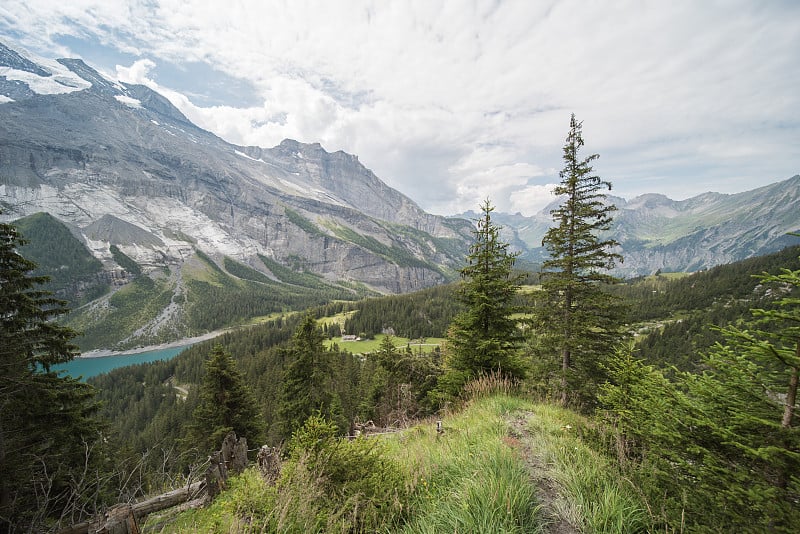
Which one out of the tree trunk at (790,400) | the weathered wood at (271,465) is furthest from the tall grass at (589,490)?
the weathered wood at (271,465)

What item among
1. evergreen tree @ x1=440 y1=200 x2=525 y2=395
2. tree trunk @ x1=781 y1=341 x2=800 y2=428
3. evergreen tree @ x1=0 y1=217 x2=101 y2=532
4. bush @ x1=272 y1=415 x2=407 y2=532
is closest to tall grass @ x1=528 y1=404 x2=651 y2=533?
tree trunk @ x1=781 y1=341 x2=800 y2=428

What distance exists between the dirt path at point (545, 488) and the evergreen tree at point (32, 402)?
42.8ft

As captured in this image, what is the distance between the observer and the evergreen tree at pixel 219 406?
21.4 metres

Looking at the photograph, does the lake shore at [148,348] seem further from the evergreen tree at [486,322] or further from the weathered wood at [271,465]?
the weathered wood at [271,465]

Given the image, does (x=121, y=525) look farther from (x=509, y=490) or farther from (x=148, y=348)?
(x=148, y=348)

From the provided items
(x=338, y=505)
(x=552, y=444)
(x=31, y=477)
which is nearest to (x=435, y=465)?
(x=338, y=505)

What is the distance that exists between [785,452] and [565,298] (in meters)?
13.5

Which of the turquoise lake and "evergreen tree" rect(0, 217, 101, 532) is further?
the turquoise lake

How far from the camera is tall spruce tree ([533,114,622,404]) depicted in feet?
46.8

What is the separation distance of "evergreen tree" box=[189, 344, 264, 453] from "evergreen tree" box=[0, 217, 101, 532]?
725 centimetres

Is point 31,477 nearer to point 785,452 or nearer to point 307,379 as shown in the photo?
point 307,379

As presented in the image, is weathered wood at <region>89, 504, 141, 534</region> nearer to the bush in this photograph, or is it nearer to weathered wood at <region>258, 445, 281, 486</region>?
weathered wood at <region>258, 445, 281, 486</region>

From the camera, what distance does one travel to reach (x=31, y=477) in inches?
408

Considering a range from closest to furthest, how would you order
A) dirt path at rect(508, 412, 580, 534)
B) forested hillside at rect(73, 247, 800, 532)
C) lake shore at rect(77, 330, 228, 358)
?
dirt path at rect(508, 412, 580, 534)
forested hillside at rect(73, 247, 800, 532)
lake shore at rect(77, 330, 228, 358)
